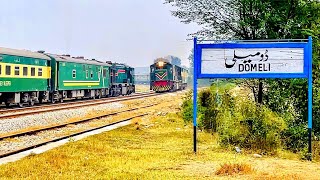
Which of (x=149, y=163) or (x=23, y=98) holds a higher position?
(x=23, y=98)

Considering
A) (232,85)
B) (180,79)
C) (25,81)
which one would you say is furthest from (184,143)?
(180,79)

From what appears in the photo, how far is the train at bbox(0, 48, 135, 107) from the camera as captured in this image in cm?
2620

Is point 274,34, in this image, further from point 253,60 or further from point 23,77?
point 23,77

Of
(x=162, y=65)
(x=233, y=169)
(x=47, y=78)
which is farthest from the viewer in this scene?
(x=162, y=65)

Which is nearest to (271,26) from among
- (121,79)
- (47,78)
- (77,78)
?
(47,78)

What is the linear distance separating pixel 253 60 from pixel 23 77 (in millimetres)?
19926

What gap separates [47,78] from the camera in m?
31.7

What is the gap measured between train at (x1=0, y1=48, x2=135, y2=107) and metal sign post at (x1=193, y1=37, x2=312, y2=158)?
1718 cm

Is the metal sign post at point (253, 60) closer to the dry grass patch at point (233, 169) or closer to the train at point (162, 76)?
the dry grass patch at point (233, 169)

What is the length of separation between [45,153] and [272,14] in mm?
7625

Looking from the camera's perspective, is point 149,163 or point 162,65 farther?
point 162,65

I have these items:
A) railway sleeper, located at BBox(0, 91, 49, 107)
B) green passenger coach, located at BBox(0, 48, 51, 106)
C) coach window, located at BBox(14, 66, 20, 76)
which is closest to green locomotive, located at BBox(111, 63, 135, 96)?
railway sleeper, located at BBox(0, 91, 49, 107)

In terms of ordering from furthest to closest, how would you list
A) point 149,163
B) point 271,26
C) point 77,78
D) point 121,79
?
point 121,79, point 77,78, point 271,26, point 149,163

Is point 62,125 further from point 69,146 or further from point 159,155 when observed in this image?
point 159,155
